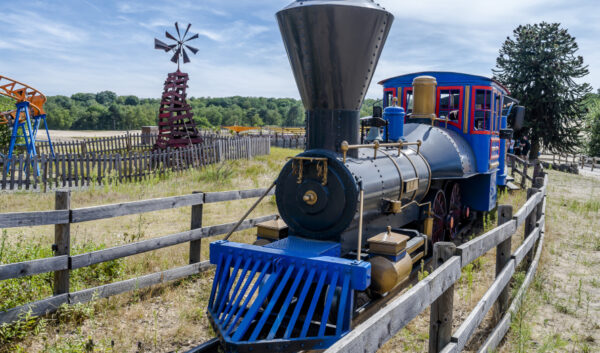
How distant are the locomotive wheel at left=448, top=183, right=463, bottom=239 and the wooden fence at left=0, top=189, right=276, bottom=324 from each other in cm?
387

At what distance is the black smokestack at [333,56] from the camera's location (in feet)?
12.5

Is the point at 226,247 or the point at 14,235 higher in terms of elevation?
the point at 226,247

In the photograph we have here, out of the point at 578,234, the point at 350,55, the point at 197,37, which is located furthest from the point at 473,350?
the point at 197,37

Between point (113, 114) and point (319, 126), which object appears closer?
point (319, 126)

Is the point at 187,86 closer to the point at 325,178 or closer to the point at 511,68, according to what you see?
the point at 325,178

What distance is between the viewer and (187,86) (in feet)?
62.4

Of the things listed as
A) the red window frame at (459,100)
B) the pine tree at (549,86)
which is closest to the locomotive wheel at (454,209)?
the red window frame at (459,100)

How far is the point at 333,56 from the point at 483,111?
4.61 metres

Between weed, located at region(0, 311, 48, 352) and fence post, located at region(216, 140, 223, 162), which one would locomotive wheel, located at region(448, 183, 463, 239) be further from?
fence post, located at region(216, 140, 223, 162)

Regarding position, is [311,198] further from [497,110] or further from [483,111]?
[497,110]

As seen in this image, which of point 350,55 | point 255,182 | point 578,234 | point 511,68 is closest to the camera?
point 350,55

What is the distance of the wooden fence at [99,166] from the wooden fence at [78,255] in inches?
252

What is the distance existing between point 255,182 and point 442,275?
1030 centimetres

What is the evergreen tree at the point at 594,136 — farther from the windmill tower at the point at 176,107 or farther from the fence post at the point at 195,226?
the fence post at the point at 195,226
